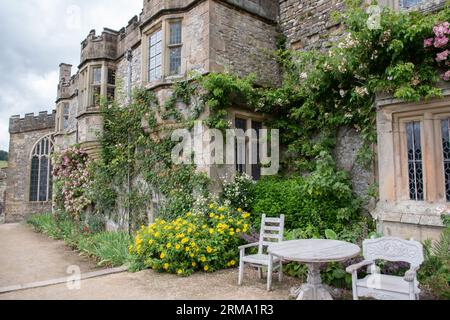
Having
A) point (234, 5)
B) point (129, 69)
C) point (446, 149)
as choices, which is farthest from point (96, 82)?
point (446, 149)

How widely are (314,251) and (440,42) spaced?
4232mm

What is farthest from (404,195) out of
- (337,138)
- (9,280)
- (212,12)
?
(9,280)

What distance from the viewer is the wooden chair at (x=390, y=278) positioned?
3551 mm

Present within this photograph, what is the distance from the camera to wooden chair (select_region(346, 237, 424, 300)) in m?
3.55

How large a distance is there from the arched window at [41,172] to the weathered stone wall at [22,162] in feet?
1.02

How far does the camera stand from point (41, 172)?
2233 centimetres

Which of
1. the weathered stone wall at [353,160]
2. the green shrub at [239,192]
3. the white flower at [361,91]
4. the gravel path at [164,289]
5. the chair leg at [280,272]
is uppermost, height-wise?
the white flower at [361,91]

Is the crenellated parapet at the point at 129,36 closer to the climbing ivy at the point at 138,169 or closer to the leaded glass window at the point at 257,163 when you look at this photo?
the climbing ivy at the point at 138,169

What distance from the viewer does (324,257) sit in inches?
153

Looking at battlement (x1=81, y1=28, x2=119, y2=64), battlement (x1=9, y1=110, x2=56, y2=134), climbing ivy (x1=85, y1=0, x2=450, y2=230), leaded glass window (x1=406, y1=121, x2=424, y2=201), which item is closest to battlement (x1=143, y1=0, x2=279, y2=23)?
climbing ivy (x1=85, y1=0, x2=450, y2=230)

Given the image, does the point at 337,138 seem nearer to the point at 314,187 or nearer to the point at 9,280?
the point at 314,187

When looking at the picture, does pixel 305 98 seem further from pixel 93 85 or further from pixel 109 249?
pixel 93 85

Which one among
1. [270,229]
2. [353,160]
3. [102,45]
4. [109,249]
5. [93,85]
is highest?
[102,45]

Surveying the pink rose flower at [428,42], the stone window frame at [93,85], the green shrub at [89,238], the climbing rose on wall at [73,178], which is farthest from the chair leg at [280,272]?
the stone window frame at [93,85]
